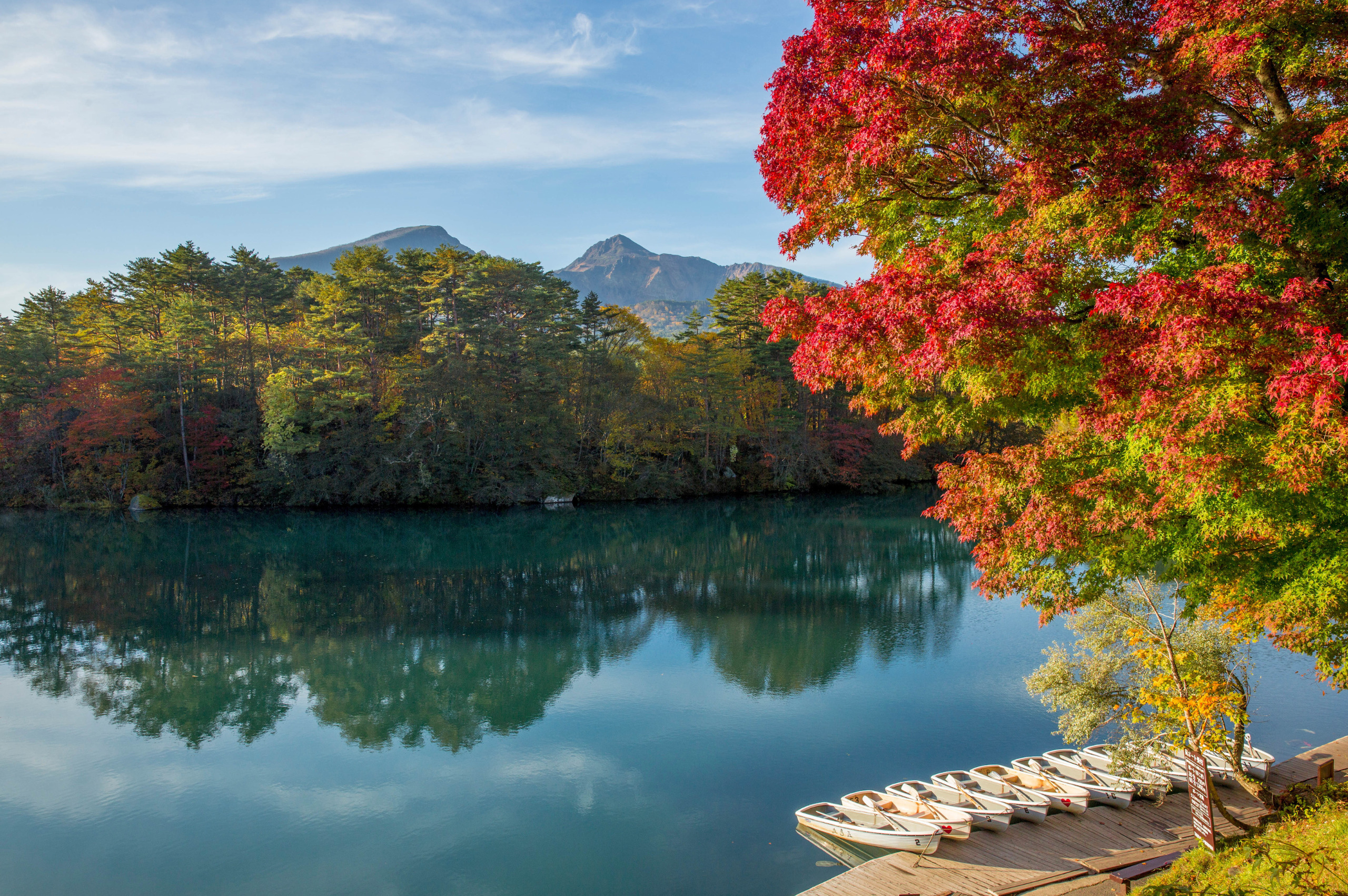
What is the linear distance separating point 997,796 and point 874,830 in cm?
177

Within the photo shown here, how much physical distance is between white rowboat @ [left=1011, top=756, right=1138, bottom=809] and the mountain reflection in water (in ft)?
18.0

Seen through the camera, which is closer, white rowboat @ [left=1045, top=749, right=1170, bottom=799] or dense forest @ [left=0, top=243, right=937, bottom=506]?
white rowboat @ [left=1045, top=749, right=1170, bottom=799]

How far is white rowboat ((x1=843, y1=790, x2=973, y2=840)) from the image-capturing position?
851 centimetres

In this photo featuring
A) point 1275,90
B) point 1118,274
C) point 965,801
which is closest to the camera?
point 1275,90

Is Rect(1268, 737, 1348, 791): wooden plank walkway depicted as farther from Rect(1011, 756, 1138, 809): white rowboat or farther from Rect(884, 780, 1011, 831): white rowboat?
Rect(884, 780, 1011, 831): white rowboat

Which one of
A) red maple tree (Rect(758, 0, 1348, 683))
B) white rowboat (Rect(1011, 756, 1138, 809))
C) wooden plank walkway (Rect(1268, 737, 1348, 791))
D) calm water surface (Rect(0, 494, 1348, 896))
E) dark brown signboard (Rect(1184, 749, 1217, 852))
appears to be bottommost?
calm water surface (Rect(0, 494, 1348, 896))

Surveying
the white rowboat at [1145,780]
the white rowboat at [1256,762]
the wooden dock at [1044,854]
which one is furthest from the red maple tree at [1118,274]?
the white rowboat at [1256,762]

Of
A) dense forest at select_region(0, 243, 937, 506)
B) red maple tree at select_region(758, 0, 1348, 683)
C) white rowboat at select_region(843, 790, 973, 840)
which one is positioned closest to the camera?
red maple tree at select_region(758, 0, 1348, 683)

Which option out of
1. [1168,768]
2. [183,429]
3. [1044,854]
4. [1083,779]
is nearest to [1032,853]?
[1044,854]

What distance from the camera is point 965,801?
30.0 feet

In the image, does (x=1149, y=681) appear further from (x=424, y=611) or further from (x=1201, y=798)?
(x=424, y=611)

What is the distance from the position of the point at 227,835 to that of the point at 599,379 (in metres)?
36.2

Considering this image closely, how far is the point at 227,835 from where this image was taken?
32.1ft

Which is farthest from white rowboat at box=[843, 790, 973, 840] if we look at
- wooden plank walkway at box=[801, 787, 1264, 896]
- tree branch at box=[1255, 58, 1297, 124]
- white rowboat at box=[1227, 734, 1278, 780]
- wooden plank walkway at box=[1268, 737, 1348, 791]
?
tree branch at box=[1255, 58, 1297, 124]
